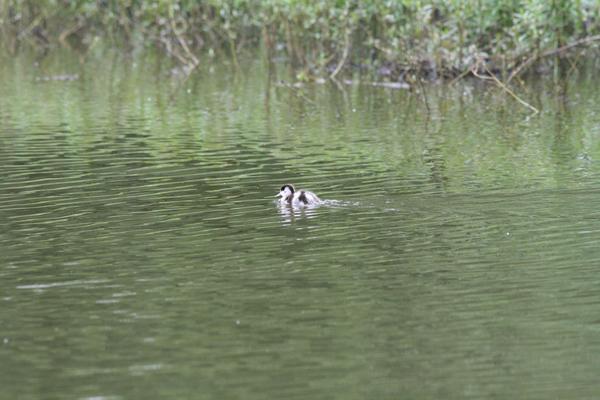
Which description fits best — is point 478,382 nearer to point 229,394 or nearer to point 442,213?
point 229,394

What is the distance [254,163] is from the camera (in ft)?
68.3

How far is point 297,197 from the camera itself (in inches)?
649

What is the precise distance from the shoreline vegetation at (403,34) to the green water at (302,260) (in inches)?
206

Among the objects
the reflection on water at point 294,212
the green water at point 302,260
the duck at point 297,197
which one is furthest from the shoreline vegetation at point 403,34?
the reflection on water at point 294,212

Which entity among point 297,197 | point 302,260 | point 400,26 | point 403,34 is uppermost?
point 400,26

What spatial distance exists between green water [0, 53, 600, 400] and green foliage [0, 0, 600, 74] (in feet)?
17.6

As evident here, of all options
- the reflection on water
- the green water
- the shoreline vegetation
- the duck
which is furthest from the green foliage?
the reflection on water

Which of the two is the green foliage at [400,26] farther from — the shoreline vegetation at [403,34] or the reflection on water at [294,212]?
the reflection on water at [294,212]

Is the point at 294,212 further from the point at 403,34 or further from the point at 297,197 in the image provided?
the point at 403,34

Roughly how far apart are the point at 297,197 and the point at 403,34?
16.4m

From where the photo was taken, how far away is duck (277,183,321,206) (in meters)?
16.4

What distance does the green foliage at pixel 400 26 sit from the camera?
30.6 metres

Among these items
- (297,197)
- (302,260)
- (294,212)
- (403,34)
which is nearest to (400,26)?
(403,34)

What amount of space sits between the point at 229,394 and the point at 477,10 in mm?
23392
